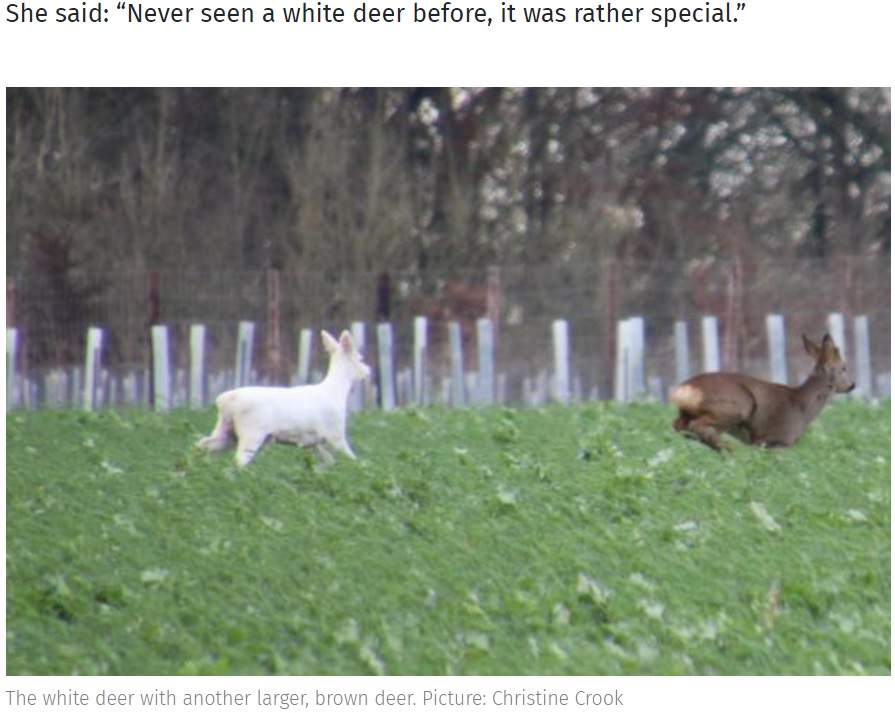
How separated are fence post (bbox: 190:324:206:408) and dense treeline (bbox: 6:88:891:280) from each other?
87.2 inches

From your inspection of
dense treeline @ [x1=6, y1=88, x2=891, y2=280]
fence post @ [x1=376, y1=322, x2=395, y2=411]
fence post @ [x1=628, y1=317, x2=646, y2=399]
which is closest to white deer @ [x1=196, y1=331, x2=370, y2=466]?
fence post @ [x1=376, y1=322, x2=395, y2=411]

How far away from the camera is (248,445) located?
30.8 feet

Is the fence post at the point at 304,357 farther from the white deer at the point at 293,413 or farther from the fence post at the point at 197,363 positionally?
the white deer at the point at 293,413

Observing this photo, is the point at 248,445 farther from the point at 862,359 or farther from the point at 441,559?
the point at 862,359

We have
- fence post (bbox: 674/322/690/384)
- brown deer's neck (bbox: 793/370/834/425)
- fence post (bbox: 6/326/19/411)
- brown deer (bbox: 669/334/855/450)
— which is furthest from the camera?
fence post (bbox: 674/322/690/384)

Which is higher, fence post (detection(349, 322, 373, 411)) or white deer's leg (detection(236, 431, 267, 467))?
fence post (detection(349, 322, 373, 411))

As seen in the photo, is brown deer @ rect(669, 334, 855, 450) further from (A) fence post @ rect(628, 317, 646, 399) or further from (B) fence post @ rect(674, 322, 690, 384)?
(B) fence post @ rect(674, 322, 690, 384)

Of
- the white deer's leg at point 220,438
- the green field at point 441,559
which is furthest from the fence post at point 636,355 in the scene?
the white deer's leg at point 220,438

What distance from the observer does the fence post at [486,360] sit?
1814cm

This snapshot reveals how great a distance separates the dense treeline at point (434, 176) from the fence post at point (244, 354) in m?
2.27

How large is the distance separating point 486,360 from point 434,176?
23.5ft

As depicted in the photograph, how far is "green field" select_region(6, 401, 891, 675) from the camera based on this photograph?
7.25 metres
